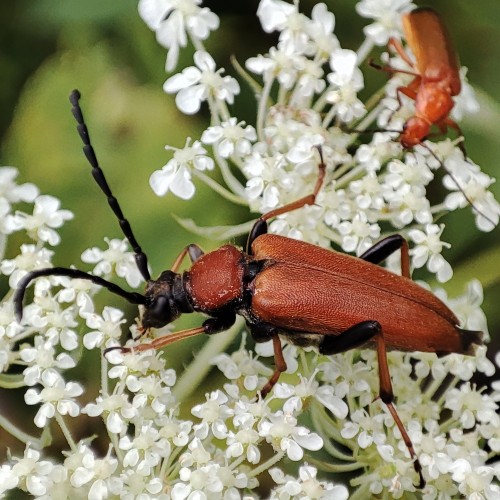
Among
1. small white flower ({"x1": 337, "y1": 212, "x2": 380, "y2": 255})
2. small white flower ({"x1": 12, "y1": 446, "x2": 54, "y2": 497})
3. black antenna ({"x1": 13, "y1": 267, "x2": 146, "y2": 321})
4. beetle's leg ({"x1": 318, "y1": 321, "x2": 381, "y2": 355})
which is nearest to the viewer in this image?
small white flower ({"x1": 12, "y1": 446, "x2": 54, "y2": 497})

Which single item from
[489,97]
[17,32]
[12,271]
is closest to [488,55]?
[489,97]

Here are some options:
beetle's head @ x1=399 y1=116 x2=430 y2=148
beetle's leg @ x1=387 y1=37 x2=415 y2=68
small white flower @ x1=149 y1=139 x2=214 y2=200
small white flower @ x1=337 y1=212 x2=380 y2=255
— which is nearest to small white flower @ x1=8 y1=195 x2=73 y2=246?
small white flower @ x1=149 y1=139 x2=214 y2=200

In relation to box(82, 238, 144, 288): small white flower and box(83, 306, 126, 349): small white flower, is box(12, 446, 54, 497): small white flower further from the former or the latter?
box(82, 238, 144, 288): small white flower

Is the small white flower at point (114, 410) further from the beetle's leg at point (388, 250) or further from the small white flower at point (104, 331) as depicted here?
the beetle's leg at point (388, 250)

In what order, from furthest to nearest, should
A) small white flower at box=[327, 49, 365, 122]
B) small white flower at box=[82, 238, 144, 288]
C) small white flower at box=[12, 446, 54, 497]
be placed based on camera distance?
small white flower at box=[327, 49, 365, 122] < small white flower at box=[82, 238, 144, 288] < small white flower at box=[12, 446, 54, 497]

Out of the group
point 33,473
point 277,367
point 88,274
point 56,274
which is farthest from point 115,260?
point 33,473

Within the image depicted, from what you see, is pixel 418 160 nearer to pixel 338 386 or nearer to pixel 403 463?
pixel 338 386

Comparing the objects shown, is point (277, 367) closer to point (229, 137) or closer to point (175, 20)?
point (229, 137)
